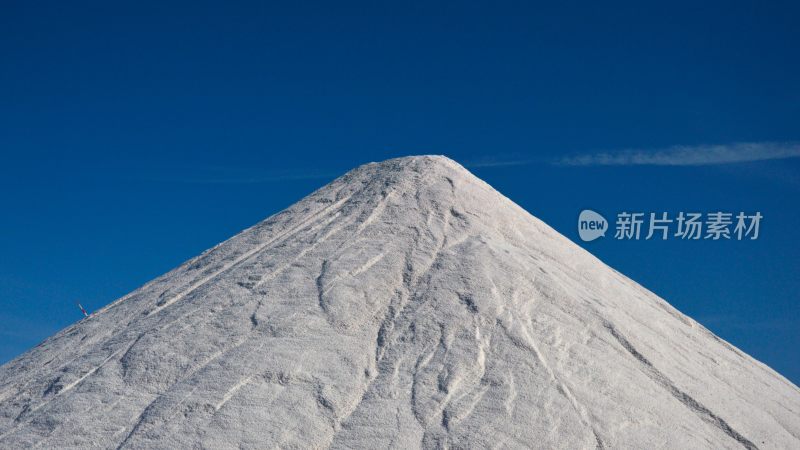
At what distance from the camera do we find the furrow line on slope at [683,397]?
1327cm

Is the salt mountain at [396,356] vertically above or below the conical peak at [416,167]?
below

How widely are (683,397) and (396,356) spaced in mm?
4815

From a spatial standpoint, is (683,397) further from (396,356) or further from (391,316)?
(391,316)

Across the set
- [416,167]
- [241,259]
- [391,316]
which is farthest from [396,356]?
[416,167]

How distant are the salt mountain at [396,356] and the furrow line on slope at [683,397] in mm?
36

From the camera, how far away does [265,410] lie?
12.1 metres

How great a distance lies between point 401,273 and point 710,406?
5725mm

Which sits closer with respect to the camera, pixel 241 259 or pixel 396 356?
pixel 396 356

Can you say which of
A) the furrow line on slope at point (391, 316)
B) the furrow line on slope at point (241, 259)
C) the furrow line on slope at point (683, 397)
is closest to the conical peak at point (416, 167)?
the furrow line on slope at point (241, 259)

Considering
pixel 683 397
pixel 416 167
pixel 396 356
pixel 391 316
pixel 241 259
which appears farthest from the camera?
pixel 416 167

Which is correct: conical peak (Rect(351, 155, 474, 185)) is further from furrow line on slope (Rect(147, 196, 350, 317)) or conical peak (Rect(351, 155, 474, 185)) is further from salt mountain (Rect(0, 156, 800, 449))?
furrow line on slope (Rect(147, 196, 350, 317))

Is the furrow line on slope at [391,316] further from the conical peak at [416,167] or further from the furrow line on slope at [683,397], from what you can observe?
the furrow line on slope at [683,397]

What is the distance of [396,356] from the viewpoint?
13172mm

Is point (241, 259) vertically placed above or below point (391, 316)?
above
